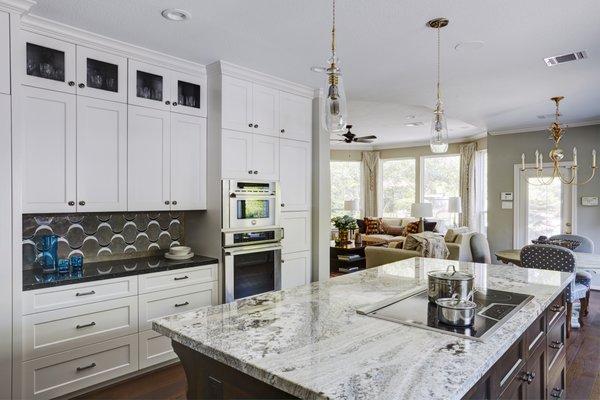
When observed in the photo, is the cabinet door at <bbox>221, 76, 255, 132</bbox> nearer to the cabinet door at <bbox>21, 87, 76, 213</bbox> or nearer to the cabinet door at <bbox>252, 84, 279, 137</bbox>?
the cabinet door at <bbox>252, 84, 279, 137</bbox>

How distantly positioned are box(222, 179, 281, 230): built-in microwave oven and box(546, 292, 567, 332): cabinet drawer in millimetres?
2261

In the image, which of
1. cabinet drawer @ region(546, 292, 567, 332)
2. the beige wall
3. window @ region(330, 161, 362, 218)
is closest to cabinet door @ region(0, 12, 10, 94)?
cabinet drawer @ region(546, 292, 567, 332)

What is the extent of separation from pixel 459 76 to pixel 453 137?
5.41 m

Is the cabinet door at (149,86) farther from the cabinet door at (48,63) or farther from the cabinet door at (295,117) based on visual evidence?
the cabinet door at (295,117)

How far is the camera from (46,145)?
2639mm

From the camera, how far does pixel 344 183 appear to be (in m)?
10.4

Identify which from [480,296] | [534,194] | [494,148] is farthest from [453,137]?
[480,296]

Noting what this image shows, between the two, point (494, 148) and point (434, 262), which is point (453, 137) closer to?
point (494, 148)

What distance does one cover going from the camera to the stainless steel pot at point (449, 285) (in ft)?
5.62

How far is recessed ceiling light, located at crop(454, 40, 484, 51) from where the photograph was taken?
287 cm

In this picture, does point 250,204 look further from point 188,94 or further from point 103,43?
point 103,43

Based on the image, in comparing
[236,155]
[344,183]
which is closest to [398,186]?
[344,183]

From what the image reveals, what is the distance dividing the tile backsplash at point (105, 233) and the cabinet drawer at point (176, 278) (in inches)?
20.7

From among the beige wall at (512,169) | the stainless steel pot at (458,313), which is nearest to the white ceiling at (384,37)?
the stainless steel pot at (458,313)
